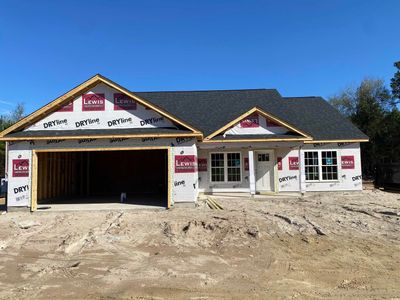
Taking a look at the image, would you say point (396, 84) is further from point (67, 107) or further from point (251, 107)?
point (67, 107)

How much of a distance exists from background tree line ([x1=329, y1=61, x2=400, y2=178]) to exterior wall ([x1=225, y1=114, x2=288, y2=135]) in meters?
22.9

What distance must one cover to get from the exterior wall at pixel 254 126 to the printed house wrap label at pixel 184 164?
15.5ft

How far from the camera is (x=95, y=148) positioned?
48.9 feet

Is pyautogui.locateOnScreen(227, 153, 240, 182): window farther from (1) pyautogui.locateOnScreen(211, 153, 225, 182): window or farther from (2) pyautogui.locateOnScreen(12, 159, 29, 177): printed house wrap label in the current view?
(2) pyautogui.locateOnScreen(12, 159, 29, 177): printed house wrap label

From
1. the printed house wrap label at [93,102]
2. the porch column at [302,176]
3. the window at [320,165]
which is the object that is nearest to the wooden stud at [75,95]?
the printed house wrap label at [93,102]

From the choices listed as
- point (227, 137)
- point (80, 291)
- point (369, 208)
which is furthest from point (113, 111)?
point (369, 208)

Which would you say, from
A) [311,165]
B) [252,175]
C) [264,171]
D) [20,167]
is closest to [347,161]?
[311,165]

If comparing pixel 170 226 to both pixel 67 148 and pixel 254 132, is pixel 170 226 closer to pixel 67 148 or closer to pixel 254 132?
pixel 67 148

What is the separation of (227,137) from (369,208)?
7.58 m

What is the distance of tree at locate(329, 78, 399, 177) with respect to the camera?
126ft

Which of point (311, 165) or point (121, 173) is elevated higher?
point (311, 165)

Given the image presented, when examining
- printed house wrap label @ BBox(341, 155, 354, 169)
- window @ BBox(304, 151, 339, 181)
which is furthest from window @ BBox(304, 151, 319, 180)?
printed house wrap label @ BBox(341, 155, 354, 169)

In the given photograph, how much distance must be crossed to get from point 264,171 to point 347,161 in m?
4.84

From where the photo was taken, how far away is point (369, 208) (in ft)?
46.4
